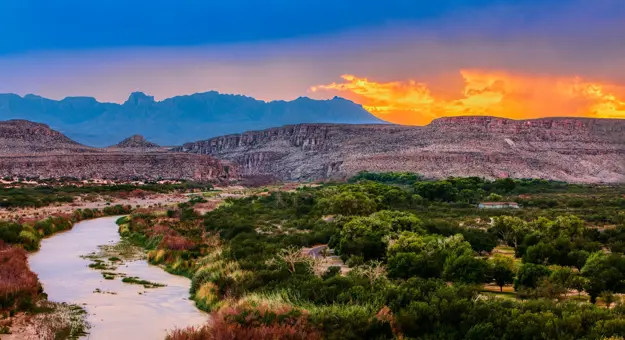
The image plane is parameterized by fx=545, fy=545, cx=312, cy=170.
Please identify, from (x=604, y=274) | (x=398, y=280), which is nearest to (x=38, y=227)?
(x=398, y=280)

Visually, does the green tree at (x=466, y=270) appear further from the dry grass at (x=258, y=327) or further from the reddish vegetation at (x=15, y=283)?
the reddish vegetation at (x=15, y=283)

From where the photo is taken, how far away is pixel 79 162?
103562 mm

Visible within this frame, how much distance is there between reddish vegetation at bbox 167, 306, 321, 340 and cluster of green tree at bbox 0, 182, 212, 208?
46.0 meters

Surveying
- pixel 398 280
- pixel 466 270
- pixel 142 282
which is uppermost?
pixel 466 270

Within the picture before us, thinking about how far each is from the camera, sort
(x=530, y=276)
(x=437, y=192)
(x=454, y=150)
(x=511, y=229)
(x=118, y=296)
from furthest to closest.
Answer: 1. (x=454, y=150)
2. (x=437, y=192)
3. (x=511, y=229)
4. (x=118, y=296)
5. (x=530, y=276)

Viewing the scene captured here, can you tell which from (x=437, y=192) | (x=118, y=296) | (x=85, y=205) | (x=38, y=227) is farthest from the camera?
(x=437, y=192)

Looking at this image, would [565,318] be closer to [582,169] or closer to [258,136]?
[582,169]

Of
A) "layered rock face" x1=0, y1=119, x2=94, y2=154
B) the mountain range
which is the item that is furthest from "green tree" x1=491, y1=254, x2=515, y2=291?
"layered rock face" x1=0, y1=119, x2=94, y2=154

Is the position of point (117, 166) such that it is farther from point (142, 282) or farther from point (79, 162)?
point (142, 282)

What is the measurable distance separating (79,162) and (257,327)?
327 ft

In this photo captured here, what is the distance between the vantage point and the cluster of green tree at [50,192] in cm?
5427

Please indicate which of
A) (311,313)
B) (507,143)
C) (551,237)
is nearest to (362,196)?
(551,237)

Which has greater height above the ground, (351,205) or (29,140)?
(29,140)

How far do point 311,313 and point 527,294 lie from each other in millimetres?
7467
